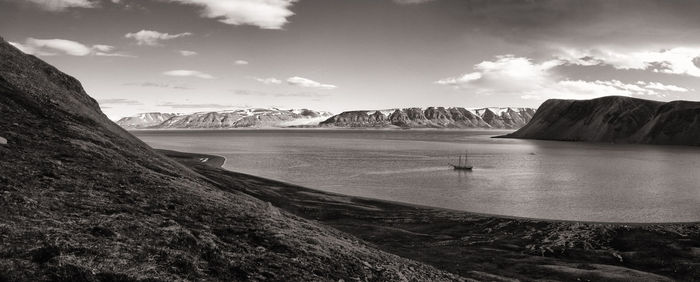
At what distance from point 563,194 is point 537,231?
85.0 feet

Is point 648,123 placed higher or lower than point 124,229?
higher

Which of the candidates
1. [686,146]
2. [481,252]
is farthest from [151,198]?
[686,146]

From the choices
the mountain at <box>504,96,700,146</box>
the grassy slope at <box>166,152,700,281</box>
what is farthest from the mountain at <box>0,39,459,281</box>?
the mountain at <box>504,96,700,146</box>

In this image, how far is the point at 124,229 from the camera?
12859 millimetres

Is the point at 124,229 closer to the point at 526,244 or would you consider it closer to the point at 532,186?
the point at 526,244

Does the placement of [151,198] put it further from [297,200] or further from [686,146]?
[686,146]

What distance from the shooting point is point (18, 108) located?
2294 centimetres

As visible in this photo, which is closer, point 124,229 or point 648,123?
point 124,229

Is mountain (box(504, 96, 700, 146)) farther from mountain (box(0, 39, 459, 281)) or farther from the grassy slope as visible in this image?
mountain (box(0, 39, 459, 281))

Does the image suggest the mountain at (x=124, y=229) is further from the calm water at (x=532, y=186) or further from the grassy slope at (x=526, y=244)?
the calm water at (x=532, y=186)

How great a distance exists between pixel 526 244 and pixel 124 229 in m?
21.1

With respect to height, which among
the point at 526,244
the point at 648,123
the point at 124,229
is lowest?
the point at 526,244

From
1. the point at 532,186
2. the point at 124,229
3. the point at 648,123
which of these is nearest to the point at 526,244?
the point at 124,229

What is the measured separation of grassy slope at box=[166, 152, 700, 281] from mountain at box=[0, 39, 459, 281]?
5032mm
